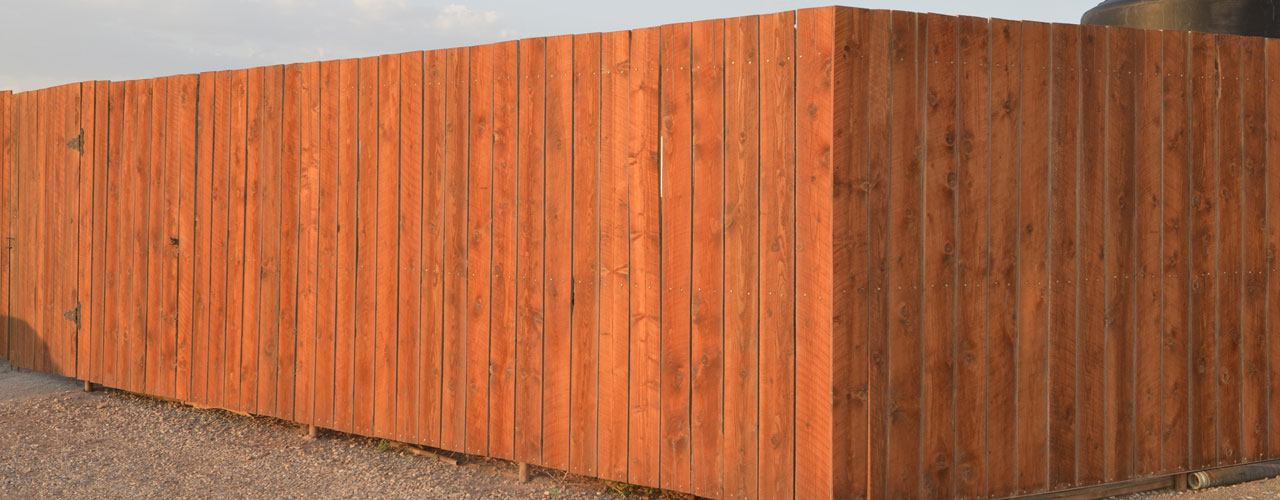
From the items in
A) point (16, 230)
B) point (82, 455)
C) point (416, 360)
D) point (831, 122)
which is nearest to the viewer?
point (831, 122)

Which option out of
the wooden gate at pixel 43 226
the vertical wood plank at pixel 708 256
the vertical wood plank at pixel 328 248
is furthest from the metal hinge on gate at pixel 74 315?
the vertical wood plank at pixel 708 256

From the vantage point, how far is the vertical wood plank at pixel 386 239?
5.71 metres

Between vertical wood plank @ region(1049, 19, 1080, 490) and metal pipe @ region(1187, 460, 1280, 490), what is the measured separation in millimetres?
873

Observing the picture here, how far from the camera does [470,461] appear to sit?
5805 mm

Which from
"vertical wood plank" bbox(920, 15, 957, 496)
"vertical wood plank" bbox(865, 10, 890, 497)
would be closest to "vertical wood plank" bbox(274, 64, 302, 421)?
"vertical wood plank" bbox(865, 10, 890, 497)

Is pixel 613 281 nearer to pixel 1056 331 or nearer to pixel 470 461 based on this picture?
pixel 470 461

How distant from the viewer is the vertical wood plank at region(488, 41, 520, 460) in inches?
206

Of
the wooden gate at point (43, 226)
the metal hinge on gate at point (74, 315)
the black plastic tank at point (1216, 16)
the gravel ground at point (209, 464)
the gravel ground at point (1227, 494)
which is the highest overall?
the black plastic tank at point (1216, 16)

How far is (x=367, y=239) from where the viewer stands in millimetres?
5852

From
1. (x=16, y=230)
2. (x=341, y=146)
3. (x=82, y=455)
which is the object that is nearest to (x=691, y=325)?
(x=341, y=146)

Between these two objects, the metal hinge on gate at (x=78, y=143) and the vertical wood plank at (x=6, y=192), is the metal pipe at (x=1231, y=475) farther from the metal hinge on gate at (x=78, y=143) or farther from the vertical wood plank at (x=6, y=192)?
the vertical wood plank at (x=6, y=192)

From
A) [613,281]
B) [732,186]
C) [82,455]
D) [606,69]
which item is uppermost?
[606,69]

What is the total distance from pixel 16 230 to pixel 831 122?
6605mm

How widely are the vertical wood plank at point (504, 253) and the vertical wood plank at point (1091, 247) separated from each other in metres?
2.55
